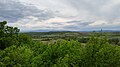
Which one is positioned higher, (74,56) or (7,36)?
(7,36)

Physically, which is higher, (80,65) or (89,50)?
(89,50)

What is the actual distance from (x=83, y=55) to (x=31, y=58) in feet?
42.4

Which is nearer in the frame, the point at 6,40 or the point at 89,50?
the point at 89,50

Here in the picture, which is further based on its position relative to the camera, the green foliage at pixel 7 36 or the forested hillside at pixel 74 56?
the green foliage at pixel 7 36

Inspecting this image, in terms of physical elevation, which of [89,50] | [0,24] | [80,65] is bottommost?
[80,65]

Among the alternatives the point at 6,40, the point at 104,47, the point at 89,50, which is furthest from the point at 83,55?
the point at 6,40

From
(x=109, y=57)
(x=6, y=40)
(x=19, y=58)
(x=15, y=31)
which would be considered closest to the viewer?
(x=109, y=57)

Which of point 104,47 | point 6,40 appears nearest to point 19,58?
point 104,47

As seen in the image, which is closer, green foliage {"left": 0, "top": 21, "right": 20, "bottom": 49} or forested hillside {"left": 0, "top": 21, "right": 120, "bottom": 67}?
forested hillside {"left": 0, "top": 21, "right": 120, "bottom": 67}

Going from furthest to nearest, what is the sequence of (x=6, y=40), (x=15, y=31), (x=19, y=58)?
(x=15, y=31)
(x=6, y=40)
(x=19, y=58)

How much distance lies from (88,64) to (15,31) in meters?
39.2

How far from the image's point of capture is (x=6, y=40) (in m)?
64.9

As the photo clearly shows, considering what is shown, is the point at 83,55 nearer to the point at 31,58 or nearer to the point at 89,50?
the point at 89,50

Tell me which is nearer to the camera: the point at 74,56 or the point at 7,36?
the point at 74,56
